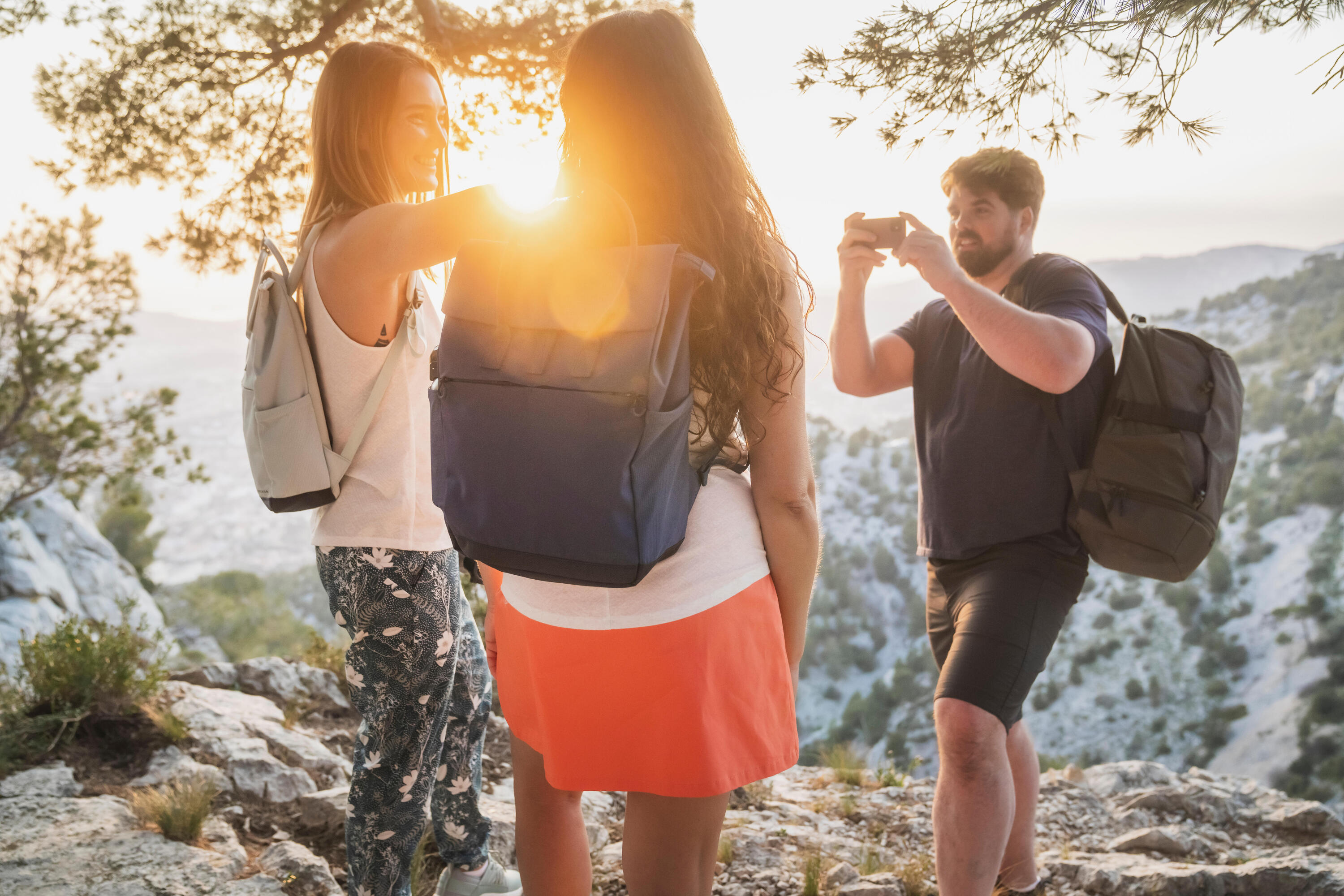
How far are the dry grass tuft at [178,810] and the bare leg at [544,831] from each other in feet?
5.48

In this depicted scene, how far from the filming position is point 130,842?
7.87ft

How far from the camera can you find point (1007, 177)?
246cm

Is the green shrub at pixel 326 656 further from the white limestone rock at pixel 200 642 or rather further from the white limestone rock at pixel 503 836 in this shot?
the white limestone rock at pixel 200 642

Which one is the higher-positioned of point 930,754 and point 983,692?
point 983,692

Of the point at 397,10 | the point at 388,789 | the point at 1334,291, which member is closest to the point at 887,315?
the point at 1334,291

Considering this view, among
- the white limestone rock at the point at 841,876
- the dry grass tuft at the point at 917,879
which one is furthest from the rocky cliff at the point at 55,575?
the dry grass tuft at the point at 917,879

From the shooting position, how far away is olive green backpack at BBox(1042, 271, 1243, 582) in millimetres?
1986

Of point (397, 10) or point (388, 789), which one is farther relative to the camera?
point (397, 10)

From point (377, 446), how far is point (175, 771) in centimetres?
214

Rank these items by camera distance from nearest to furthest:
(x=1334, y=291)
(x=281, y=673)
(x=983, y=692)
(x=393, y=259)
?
(x=393, y=259)
(x=983, y=692)
(x=281, y=673)
(x=1334, y=291)

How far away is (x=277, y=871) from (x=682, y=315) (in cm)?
224

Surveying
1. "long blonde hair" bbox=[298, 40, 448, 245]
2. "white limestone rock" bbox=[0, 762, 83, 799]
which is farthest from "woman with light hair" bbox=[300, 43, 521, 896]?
"white limestone rock" bbox=[0, 762, 83, 799]

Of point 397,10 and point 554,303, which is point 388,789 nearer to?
point 554,303

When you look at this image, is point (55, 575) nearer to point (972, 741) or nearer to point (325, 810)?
point (325, 810)
